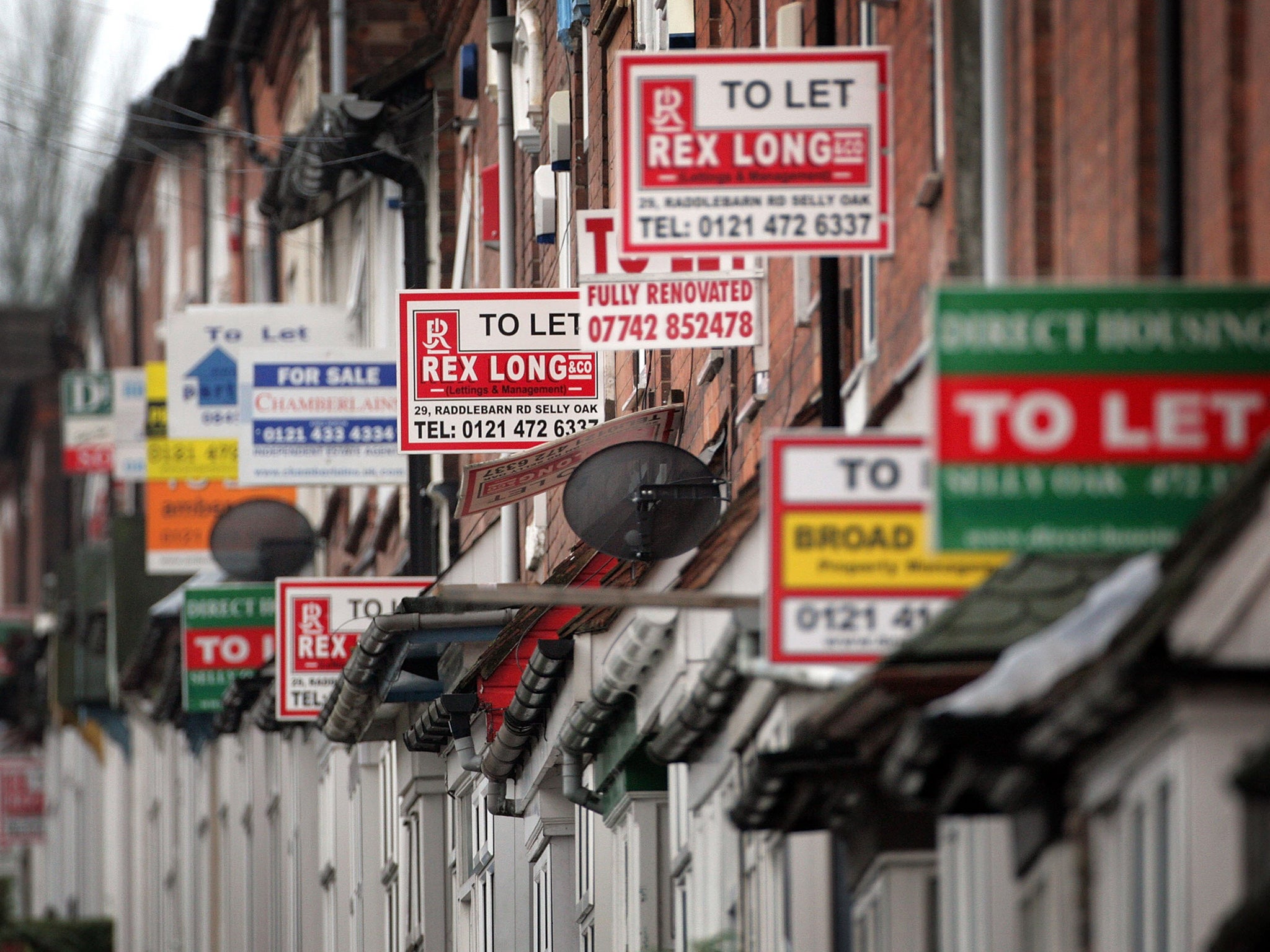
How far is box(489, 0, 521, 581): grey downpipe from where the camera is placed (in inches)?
680

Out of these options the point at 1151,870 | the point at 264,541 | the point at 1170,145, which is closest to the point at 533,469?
the point at 1170,145

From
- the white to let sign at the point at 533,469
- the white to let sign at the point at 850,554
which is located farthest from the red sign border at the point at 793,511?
the white to let sign at the point at 533,469

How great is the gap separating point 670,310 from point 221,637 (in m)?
11.5

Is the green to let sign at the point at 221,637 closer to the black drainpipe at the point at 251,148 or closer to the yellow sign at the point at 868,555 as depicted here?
the black drainpipe at the point at 251,148

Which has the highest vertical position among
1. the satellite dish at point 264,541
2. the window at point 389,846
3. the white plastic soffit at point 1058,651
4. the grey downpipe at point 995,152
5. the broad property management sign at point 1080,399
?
the grey downpipe at point 995,152

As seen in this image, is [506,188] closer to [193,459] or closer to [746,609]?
[193,459]

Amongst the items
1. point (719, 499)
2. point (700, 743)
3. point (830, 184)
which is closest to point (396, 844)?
point (719, 499)

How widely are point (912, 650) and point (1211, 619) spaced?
144 centimetres

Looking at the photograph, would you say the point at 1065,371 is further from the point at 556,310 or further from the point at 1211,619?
the point at 556,310

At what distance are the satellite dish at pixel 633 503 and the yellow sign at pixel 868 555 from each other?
3957 millimetres

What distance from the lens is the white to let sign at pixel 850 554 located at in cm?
757

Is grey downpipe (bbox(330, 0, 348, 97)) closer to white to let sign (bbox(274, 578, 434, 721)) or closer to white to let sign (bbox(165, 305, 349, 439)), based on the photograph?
white to let sign (bbox(165, 305, 349, 439))

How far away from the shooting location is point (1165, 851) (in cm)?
579

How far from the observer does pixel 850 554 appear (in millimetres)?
7648
